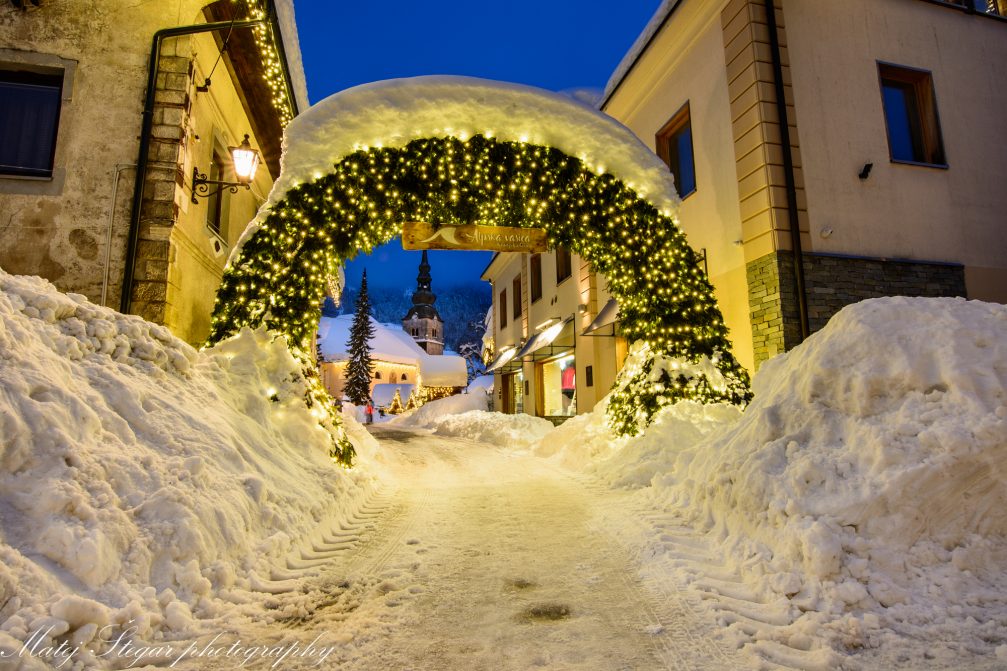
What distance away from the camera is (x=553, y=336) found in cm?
1650

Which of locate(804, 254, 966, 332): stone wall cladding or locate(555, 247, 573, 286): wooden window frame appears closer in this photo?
locate(804, 254, 966, 332): stone wall cladding

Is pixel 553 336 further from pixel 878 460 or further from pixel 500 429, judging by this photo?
pixel 878 460

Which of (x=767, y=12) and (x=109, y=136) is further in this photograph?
(x=767, y=12)

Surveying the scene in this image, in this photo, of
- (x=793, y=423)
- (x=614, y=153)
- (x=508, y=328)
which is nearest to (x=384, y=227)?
(x=614, y=153)

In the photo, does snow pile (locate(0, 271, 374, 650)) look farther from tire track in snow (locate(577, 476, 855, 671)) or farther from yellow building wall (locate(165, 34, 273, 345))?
yellow building wall (locate(165, 34, 273, 345))

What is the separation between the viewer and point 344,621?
268 cm

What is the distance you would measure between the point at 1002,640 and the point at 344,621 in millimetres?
3166

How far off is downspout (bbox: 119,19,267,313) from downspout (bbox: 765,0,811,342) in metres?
9.03

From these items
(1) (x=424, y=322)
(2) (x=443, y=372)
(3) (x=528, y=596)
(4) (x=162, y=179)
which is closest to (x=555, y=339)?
(4) (x=162, y=179)

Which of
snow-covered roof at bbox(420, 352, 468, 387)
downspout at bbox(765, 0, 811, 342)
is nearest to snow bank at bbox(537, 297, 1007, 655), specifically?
downspout at bbox(765, 0, 811, 342)

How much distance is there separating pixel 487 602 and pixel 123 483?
87.0 inches

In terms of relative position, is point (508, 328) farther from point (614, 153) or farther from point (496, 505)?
point (496, 505)

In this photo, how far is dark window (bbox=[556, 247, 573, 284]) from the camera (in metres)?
17.0

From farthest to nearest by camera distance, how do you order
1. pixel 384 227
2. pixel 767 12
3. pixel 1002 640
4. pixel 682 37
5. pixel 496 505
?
1. pixel 682 37
2. pixel 767 12
3. pixel 384 227
4. pixel 496 505
5. pixel 1002 640
